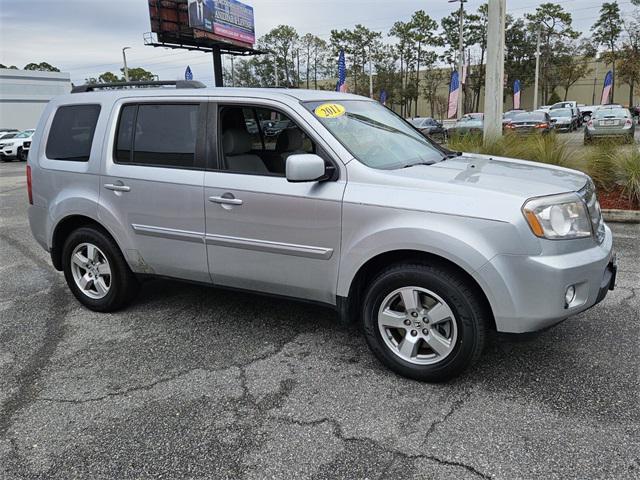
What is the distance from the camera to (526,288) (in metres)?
2.88

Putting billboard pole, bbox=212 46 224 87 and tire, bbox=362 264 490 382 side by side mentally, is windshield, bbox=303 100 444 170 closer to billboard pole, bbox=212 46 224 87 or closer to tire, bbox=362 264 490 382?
tire, bbox=362 264 490 382

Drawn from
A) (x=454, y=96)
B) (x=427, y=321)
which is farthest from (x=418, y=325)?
(x=454, y=96)

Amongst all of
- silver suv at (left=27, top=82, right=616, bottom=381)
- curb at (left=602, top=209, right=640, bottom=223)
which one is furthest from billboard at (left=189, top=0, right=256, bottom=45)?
silver suv at (left=27, top=82, right=616, bottom=381)

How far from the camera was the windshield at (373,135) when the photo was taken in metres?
3.56

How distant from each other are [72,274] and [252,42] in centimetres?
4443

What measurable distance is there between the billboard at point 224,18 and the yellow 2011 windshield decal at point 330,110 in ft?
116

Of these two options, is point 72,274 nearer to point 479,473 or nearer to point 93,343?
point 93,343

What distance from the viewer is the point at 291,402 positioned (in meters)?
3.13

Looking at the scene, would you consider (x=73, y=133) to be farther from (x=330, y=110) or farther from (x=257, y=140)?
(x=330, y=110)

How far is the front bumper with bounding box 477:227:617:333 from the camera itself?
9.37 ft

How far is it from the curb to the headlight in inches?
191

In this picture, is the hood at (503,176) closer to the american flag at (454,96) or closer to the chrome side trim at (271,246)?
the chrome side trim at (271,246)

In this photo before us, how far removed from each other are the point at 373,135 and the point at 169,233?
1679 mm

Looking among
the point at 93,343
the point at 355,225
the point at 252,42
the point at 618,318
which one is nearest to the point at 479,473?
the point at 355,225
